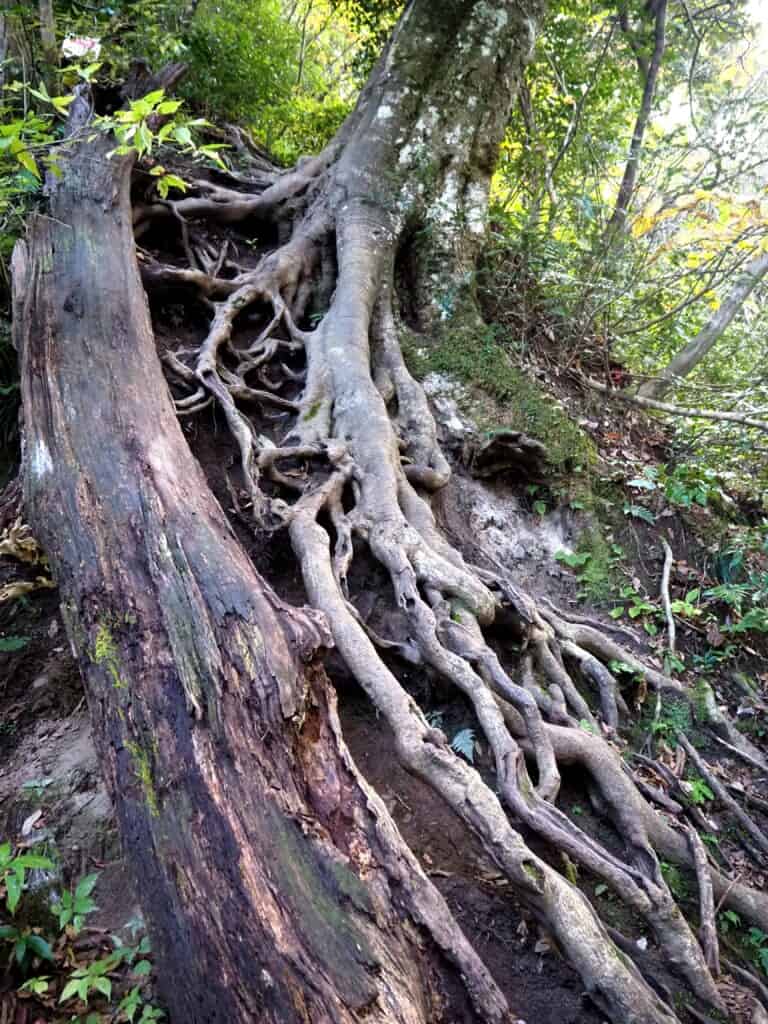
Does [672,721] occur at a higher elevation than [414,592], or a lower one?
lower

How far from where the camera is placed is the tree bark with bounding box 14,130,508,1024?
1.66 meters

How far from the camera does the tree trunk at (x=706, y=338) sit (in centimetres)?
595

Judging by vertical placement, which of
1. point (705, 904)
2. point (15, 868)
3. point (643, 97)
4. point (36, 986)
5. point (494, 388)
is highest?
point (643, 97)

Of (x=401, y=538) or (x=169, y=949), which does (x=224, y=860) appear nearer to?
(x=169, y=949)

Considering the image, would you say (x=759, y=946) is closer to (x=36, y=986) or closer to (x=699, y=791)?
(x=699, y=791)

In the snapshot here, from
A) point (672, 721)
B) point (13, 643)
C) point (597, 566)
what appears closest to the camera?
point (13, 643)

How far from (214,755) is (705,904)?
183 cm

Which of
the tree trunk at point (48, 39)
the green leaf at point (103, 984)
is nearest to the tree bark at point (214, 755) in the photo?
the green leaf at point (103, 984)

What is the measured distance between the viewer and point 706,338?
Result: 6.34 metres

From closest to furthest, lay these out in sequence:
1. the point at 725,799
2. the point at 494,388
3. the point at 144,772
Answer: the point at 144,772, the point at 725,799, the point at 494,388

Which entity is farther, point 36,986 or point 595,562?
point 595,562

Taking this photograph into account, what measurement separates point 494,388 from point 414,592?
2135mm

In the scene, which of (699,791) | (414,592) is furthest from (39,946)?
(699,791)

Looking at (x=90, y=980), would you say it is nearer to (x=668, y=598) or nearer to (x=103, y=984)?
(x=103, y=984)
